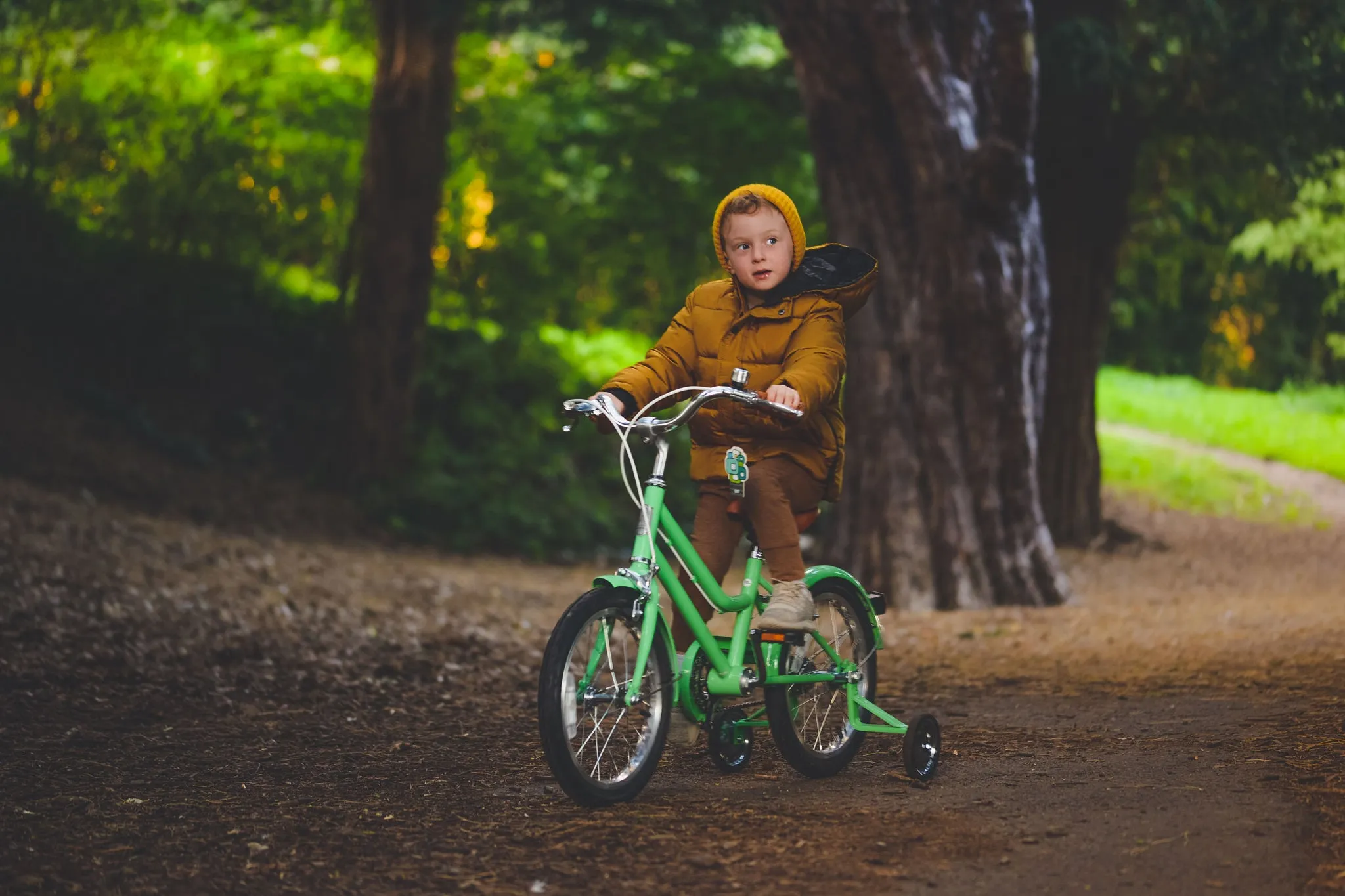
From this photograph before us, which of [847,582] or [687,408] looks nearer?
[687,408]

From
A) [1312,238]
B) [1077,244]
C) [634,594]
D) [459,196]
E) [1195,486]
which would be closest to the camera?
[634,594]

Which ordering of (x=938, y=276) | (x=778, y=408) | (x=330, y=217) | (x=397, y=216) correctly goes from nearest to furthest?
(x=778, y=408) < (x=938, y=276) < (x=397, y=216) < (x=330, y=217)

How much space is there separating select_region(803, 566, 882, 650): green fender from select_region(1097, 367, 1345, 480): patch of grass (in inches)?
737

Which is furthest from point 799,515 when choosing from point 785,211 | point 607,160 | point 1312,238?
point 1312,238

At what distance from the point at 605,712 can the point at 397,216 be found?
11096mm

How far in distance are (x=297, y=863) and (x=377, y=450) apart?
449 inches

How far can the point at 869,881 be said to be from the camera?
12.8 ft

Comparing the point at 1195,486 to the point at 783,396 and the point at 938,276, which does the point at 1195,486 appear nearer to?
the point at 938,276

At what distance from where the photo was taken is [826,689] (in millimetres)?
5438

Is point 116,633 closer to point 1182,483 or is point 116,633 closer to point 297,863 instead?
point 297,863

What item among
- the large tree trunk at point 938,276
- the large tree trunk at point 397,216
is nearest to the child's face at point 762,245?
the large tree trunk at point 938,276

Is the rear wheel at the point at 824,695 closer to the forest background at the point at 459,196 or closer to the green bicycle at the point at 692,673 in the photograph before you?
the green bicycle at the point at 692,673

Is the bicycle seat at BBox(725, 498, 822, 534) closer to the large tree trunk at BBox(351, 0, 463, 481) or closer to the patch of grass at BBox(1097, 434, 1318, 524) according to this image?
the large tree trunk at BBox(351, 0, 463, 481)

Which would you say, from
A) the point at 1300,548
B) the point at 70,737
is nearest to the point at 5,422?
the point at 70,737
